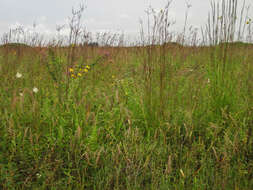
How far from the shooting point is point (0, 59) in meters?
3.78

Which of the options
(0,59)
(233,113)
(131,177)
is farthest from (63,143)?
(0,59)

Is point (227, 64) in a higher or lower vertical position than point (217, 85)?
higher

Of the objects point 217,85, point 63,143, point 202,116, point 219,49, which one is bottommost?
point 63,143

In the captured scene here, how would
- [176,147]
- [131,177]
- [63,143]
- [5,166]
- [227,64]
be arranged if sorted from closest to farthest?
[131,177], [5,166], [63,143], [176,147], [227,64]

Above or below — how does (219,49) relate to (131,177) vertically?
above

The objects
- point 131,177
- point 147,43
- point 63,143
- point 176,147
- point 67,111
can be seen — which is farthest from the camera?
point 147,43

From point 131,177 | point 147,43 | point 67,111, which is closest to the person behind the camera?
point 131,177

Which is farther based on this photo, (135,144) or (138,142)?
(138,142)

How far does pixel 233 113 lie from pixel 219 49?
78 cm

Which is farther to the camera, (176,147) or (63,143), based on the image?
(176,147)

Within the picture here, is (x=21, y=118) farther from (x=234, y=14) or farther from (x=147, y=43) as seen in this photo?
(x=234, y=14)

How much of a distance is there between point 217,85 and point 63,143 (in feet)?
5.32

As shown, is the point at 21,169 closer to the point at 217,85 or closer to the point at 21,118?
the point at 21,118

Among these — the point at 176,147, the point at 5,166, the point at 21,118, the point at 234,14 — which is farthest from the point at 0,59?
the point at 234,14
